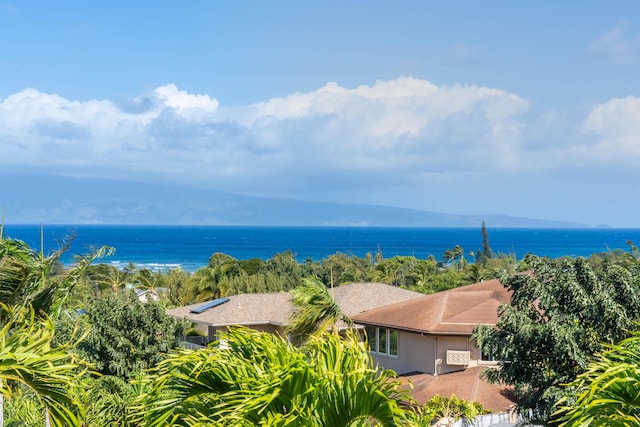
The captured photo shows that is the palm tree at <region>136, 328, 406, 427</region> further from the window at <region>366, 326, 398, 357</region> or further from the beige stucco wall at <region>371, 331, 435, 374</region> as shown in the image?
the window at <region>366, 326, 398, 357</region>

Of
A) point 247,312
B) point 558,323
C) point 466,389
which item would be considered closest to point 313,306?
point 558,323

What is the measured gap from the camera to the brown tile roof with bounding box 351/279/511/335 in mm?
27125

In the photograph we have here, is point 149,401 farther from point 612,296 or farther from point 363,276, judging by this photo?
point 363,276

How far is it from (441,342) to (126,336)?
36.0 ft

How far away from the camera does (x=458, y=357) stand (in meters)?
26.8

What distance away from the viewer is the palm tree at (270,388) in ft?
21.7

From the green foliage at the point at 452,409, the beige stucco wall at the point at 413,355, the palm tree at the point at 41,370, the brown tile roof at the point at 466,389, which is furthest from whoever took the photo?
the beige stucco wall at the point at 413,355

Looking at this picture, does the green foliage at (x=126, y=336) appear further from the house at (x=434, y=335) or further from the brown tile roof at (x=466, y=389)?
the brown tile roof at (x=466, y=389)

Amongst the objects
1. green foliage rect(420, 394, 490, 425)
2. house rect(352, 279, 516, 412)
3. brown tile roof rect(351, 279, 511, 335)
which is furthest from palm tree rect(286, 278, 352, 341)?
brown tile roof rect(351, 279, 511, 335)

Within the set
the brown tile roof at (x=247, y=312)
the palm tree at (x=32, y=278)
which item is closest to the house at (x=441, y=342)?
the brown tile roof at (x=247, y=312)

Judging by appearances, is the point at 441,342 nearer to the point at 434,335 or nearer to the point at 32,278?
the point at 434,335

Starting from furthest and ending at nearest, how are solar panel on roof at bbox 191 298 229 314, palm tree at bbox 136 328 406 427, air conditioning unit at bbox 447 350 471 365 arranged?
solar panel on roof at bbox 191 298 229 314 < air conditioning unit at bbox 447 350 471 365 < palm tree at bbox 136 328 406 427

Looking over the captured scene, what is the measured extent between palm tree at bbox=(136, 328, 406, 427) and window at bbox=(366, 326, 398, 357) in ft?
76.1

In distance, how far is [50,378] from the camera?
6742mm
